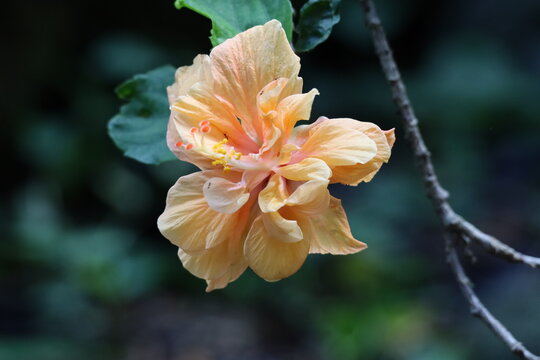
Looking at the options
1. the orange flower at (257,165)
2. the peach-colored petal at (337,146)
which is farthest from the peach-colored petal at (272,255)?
the peach-colored petal at (337,146)

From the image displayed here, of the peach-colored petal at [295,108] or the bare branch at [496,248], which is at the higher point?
the peach-colored petal at [295,108]

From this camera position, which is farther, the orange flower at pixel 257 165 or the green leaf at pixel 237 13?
the green leaf at pixel 237 13

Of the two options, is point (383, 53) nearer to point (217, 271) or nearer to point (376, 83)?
point (217, 271)

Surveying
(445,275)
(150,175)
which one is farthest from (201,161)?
(150,175)

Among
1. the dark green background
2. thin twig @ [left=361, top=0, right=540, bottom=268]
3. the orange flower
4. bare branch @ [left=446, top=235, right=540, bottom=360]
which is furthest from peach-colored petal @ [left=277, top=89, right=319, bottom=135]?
the dark green background

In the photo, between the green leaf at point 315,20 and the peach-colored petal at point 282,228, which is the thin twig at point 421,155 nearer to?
the green leaf at point 315,20

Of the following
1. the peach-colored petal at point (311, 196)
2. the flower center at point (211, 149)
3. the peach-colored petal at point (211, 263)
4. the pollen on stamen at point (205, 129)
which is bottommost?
the peach-colored petal at point (211, 263)
